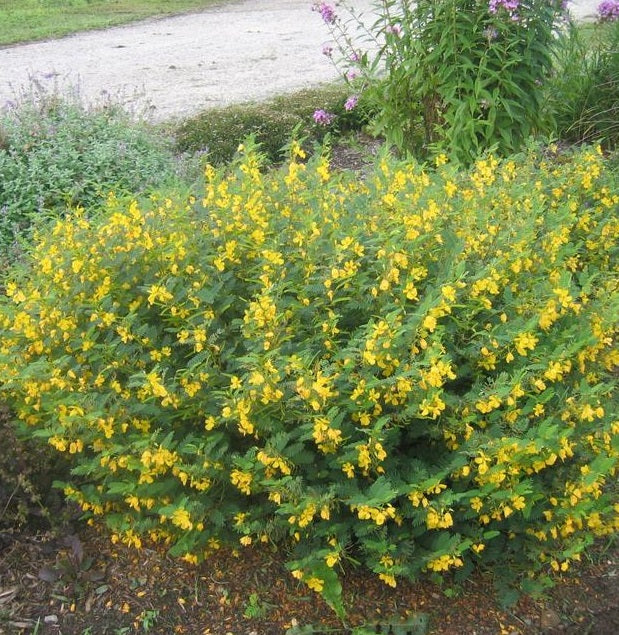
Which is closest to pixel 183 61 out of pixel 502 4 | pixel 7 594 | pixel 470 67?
pixel 470 67

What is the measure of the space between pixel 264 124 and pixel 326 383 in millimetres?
4265

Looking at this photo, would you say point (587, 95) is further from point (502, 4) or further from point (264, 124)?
point (264, 124)

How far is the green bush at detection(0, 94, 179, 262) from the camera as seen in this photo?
4641mm

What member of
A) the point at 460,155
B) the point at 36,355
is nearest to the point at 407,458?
the point at 36,355

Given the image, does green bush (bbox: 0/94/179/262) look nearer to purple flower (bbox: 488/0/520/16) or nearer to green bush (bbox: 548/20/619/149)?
purple flower (bbox: 488/0/520/16)

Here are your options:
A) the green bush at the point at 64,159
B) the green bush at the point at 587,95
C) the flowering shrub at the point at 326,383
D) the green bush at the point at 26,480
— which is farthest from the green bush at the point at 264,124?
the green bush at the point at 26,480

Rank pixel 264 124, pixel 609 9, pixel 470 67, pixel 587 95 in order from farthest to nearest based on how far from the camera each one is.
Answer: pixel 587 95
pixel 264 124
pixel 609 9
pixel 470 67

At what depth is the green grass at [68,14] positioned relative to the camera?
12008 mm

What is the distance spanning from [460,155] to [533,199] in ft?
5.87

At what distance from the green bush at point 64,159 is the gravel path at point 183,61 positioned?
1.23 meters

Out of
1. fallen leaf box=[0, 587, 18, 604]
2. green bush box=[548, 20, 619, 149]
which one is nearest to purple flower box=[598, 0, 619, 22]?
green bush box=[548, 20, 619, 149]

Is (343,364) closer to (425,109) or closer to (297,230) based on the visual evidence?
(297,230)

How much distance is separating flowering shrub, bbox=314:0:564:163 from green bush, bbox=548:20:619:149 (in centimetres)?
96

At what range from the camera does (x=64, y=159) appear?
4.91m
